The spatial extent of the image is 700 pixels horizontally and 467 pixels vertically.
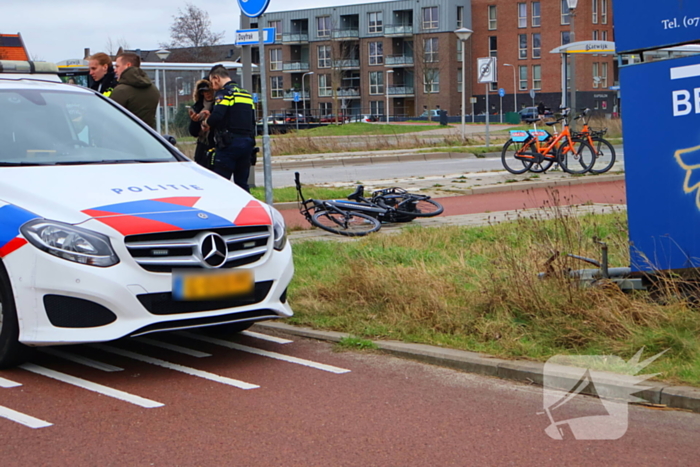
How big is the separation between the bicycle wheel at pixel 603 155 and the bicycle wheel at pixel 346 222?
31.1 feet

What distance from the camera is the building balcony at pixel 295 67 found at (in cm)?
10262

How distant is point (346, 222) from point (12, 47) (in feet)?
17.1

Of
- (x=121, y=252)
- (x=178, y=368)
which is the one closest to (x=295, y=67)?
(x=178, y=368)

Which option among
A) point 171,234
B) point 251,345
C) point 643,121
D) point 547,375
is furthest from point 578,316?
point 171,234

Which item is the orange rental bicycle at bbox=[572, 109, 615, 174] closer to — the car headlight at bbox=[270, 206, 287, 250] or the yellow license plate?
the car headlight at bbox=[270, 206, 287, 250]

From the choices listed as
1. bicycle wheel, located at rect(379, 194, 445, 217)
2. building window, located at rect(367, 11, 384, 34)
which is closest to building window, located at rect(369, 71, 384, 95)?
building window, located at rect(367, 11, 384, 34)

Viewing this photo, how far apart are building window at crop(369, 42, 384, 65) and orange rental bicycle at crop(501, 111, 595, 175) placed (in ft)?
260

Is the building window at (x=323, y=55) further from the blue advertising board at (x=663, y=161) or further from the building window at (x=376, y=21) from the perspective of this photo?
the blue advertising board at (x=663, y=161)

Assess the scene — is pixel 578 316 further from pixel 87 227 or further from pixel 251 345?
pixel 87 227

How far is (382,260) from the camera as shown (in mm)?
8531

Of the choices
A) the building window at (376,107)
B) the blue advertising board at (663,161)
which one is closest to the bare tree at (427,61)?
the building window at (376,107)

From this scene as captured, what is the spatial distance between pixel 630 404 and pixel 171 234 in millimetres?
2759

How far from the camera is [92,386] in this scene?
5312mm

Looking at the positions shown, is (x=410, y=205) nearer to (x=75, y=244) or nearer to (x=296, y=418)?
(x=75, y=244)
